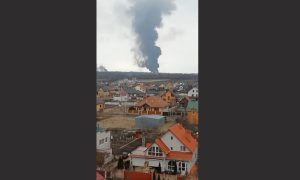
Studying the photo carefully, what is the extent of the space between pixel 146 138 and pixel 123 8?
2.30 m

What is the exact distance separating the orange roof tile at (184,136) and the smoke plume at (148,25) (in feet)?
3.45

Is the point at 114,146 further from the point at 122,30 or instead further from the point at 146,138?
the point at 122,30

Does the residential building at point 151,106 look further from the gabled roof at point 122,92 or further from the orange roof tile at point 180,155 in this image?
the orange roof tile at point 180,155

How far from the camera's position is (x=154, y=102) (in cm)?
809

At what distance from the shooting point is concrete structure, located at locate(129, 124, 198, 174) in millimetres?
7863

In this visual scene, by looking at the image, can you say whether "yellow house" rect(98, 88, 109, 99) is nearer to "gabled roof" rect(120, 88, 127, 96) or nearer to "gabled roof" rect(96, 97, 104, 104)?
"gabled roof" rect(96, 97, 104, 104)

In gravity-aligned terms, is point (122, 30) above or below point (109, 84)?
above

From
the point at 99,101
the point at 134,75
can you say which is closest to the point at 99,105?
the point at 99,101

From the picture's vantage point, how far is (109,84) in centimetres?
820

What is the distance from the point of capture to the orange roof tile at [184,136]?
7859 millimetres

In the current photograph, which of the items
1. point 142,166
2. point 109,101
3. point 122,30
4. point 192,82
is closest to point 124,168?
point 142,166

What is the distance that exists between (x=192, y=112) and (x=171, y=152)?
2.54 ft

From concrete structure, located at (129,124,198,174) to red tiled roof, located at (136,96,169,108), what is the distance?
1.41 feet

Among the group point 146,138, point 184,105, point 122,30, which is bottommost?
point 146,138
